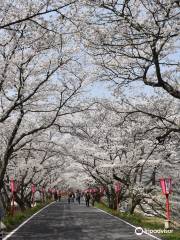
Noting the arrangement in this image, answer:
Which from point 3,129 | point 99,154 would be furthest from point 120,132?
point 3,129

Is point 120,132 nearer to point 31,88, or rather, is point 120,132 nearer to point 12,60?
point 31,88

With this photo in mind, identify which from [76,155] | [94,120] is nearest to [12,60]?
[94,120]

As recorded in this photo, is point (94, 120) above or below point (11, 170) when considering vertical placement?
above

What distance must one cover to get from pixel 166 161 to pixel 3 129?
1143 cm

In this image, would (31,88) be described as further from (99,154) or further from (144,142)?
(99,154)

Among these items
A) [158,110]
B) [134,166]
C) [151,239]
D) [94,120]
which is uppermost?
[94,120]

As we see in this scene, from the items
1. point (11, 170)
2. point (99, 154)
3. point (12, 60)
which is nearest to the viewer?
point (12, 60)

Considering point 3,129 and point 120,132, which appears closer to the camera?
point 3,129

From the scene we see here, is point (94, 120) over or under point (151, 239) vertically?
Result: over

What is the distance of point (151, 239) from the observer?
48.4 feet

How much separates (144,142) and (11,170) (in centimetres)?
1460

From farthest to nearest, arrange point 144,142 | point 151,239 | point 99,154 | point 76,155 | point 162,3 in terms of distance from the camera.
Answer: point 76,155 → point 99,154 → point 144,142 → point 151,239 → point 162,3

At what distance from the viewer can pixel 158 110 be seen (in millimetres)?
22625

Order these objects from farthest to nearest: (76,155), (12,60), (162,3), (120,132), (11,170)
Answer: (76,155)
(11,170)
(120,132)
(12,60)
(162,3)
